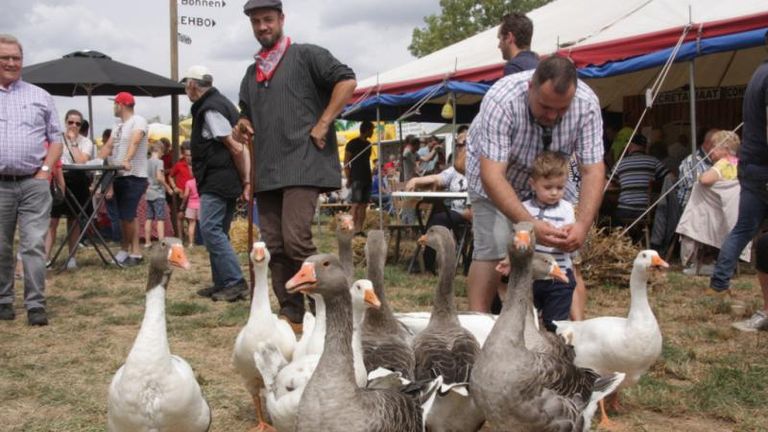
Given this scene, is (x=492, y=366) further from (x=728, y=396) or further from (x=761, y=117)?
(x=761, y=117)

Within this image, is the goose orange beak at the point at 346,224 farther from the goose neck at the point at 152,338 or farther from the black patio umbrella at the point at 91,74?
the black patio umbrella at the point at 91,74

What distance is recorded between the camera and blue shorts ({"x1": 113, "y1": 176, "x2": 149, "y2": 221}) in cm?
1028

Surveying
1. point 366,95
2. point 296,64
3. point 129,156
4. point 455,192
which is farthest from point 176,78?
point 296,64

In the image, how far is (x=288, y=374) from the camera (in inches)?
143

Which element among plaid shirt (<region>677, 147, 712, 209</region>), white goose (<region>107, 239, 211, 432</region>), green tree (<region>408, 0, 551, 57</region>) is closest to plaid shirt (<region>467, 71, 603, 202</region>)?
white goose (<region>107, 239, 211, 432</region>)

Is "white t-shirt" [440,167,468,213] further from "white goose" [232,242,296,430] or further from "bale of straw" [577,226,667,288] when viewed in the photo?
"white goose" [232,242,296,430]

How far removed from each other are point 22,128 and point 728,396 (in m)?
5.68

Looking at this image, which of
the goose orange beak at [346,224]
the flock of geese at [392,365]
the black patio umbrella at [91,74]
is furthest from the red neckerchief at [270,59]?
the black patio umbrella at [91,74]

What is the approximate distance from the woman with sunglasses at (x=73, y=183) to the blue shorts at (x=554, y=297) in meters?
7.23

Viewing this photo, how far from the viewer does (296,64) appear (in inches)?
211

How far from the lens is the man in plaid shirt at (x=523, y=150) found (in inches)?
160

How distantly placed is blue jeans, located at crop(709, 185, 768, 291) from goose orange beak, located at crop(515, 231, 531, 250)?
381cm

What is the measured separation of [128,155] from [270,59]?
207 inches

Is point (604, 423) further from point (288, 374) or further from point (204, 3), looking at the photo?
point (204, 3)
